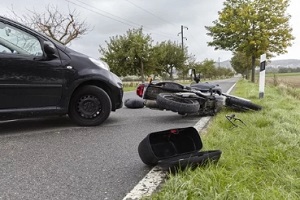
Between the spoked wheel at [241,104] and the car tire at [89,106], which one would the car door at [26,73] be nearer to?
the car tire at [89,106]

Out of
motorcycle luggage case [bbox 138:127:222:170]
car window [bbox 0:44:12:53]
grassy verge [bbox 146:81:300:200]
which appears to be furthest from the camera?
car window [bbox 0:44:12:53]

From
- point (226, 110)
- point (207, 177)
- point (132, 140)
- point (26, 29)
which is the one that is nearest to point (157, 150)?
point (207, 177)

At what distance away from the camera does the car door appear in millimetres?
3812

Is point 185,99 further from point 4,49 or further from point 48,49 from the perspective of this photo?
point 4,49

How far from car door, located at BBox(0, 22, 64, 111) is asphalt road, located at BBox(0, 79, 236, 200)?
1.60 feet

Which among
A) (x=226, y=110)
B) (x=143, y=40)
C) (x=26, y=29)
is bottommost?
(x=226, y=110)

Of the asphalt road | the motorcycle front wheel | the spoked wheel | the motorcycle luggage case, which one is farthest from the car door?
the spoked wheel

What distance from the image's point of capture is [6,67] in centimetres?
377

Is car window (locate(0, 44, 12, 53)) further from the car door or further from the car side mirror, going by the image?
the car side mirror

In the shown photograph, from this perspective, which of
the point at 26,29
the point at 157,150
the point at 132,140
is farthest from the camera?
the point at 26,29

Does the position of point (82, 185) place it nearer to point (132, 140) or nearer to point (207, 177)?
point (207, 177)

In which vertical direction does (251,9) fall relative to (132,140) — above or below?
above

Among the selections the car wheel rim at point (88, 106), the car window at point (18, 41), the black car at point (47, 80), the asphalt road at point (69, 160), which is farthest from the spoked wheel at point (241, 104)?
the car window at point (18, 41)

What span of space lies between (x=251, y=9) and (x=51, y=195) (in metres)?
27.0
